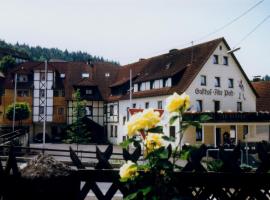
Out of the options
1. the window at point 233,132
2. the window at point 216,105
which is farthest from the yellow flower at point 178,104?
the window at point 216,105

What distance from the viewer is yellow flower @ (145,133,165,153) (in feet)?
9.51

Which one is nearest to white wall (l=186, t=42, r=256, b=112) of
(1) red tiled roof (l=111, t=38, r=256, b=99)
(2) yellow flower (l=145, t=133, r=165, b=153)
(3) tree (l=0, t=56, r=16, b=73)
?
(1) red tiled roof (l=111, t=38, r=256, b=99)

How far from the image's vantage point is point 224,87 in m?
43.2

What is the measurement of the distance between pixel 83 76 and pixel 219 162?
5512 centimetres

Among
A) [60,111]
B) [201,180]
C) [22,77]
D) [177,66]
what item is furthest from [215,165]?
[22,77]

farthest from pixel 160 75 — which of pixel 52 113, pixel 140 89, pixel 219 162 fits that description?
pixel 219 162

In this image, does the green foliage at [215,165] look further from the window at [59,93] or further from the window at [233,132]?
the window at [59,93]

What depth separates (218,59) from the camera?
4241cm

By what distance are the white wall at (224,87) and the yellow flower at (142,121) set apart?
37134mm

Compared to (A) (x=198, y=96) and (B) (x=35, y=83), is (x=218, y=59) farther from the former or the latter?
(B) (x=35, y=83)

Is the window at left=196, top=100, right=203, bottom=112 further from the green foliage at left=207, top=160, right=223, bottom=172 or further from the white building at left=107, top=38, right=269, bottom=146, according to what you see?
the green foliage at left=207, top=160, right=223, bottom=172

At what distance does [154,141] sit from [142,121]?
19 cm

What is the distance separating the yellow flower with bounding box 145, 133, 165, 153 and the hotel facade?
27.5 meters

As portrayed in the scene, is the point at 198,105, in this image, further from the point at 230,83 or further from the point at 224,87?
the point at 230,83
